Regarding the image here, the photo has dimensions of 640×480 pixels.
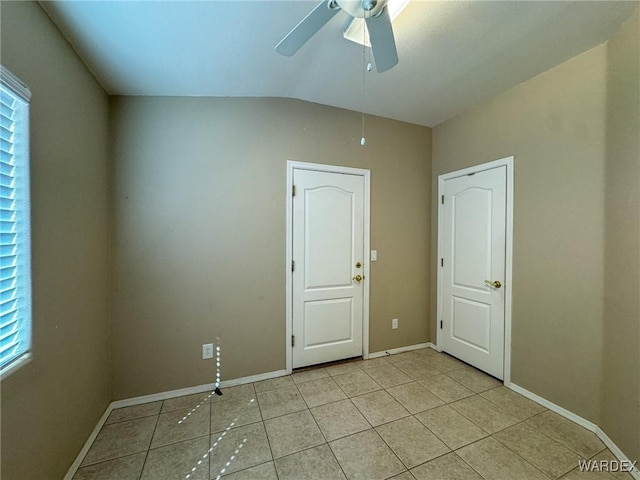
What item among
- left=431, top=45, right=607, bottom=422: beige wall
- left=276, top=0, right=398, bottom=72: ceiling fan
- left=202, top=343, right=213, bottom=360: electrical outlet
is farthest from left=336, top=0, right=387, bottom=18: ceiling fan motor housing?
left=202, top=343, right=213, bottom=360: electrical outlet

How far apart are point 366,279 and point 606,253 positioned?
1.77 metres

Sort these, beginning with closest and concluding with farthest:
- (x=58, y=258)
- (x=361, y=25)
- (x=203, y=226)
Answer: (x=58, y=258) → (x=361, y=25) → (x=203, y=226)

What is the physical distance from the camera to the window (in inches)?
40.9

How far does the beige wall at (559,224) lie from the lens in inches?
67.9

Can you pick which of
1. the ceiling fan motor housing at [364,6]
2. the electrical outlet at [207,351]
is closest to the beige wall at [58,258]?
the electrical outlet at [207,351]

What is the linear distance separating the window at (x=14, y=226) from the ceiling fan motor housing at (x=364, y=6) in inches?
54.4

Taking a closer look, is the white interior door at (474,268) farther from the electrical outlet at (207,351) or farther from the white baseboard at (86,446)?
the white baseboard at (86,446)

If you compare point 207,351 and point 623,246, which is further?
point 207,351

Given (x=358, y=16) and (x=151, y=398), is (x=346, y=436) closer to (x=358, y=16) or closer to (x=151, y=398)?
(x=151, y=398)

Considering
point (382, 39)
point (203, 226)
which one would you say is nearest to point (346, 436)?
point (203, 226)

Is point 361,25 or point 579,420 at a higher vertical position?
point 361,25

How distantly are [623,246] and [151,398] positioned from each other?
346 cm

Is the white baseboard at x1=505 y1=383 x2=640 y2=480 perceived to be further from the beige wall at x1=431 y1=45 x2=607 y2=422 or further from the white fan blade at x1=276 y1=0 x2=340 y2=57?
Answer: the white fan blade at x1=276 y1=0 x2=340 y2=57

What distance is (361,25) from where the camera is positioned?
147 cm
